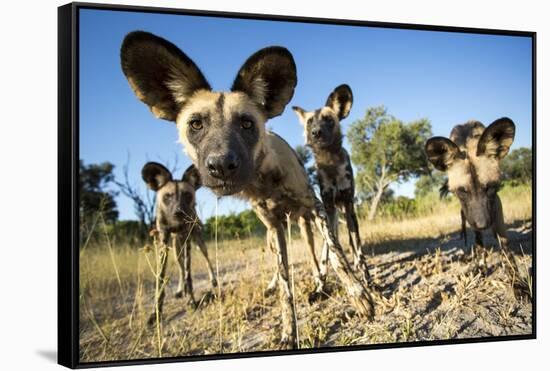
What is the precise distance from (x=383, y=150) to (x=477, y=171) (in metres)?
0.98

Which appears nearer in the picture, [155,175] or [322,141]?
[155,175]

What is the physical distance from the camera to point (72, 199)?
540 centimetres

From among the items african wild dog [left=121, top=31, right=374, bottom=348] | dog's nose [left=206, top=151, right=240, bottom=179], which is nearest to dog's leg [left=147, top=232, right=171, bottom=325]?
african wild dog [left=121, top=31, right=374, bottom=348]

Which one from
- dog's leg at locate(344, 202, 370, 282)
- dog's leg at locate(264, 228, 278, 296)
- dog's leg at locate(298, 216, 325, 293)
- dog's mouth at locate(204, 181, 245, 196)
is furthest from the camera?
dog's leg at locate(344, 202, 370, 282)

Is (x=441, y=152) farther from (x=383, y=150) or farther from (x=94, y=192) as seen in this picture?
(x=94, y=192)

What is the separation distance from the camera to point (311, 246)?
6531mm

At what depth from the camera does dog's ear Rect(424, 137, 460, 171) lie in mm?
6977

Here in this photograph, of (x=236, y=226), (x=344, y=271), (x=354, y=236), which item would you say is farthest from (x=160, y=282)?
(x=354, y=236)

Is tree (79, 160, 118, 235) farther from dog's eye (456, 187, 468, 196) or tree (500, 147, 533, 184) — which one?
tree (500, 147, 533, 184)

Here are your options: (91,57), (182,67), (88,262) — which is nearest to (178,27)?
(182,67)

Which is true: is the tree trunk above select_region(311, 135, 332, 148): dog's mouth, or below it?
below

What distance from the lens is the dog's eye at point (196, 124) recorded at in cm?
570

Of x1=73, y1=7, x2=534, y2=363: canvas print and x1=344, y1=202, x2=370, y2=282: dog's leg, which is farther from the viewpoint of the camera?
x1=344, y1=202, x2=370, y2=282: dog's leg

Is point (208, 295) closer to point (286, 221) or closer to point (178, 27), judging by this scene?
point (286, 221)
